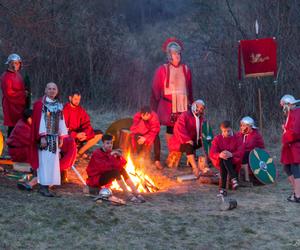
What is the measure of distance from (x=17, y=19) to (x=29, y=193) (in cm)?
348

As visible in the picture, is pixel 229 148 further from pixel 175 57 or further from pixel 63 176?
pixel 63 176

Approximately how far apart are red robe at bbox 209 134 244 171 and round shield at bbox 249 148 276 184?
0.26 meters

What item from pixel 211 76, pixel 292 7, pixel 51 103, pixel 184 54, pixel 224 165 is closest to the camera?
pixel 51 103

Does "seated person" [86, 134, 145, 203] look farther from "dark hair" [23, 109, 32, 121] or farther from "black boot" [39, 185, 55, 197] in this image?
"dark hair" [23, 109, 32, 121]

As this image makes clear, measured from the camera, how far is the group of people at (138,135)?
7633mm

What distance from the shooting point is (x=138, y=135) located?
10.1 meters

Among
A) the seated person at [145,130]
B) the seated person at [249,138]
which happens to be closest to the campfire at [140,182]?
the seated person at [145,130]

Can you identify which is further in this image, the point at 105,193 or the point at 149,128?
the point at 149,128

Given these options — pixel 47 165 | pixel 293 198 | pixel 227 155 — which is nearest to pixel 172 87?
pixel 227 155

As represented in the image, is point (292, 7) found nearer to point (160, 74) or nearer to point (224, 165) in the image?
point (160, 74)

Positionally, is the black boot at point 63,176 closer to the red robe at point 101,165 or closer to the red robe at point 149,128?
the red robe at point 101,165

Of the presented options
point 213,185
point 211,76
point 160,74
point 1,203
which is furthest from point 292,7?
point 1,203

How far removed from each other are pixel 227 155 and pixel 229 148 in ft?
1.09

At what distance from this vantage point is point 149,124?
10094 millimetres
